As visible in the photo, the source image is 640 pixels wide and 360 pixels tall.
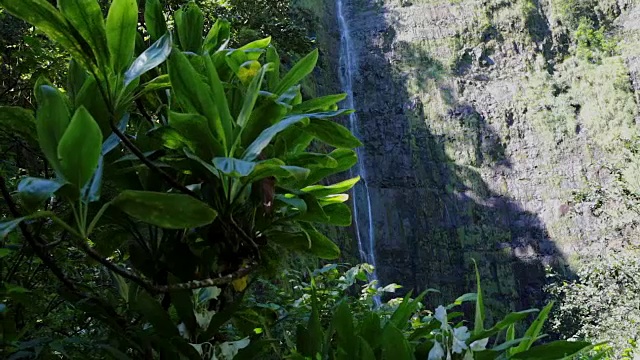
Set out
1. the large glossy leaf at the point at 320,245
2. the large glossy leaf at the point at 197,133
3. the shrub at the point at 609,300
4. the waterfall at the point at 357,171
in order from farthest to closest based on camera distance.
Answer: the waterfall at the point at 357,171, the shrub at the point at 609,300, the large glossy leaf at the point at 320,245, the large glossy leaf at the point at 197,133

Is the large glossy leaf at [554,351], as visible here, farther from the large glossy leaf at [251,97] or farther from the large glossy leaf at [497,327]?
the large glossy leaf at [251,97]

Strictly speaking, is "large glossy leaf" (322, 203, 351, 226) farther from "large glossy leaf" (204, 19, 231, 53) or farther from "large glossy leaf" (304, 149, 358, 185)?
"large glossy leaf" (204, 19, 231, 53)

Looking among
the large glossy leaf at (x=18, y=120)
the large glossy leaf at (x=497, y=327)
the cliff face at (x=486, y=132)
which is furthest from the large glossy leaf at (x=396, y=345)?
the cliff face at (x=486, y=132)

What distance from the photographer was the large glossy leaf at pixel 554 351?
2.77 ft

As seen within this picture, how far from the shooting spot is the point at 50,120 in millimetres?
602

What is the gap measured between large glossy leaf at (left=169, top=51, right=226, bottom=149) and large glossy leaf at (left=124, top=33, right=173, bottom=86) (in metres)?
0.01

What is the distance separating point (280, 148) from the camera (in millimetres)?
787

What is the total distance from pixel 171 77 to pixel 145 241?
0.29 meters

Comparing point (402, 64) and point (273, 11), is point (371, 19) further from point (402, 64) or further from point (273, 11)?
point (273, 11)

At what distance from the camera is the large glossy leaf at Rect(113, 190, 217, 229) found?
58 centimetres

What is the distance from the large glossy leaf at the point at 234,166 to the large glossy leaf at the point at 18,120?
26cm

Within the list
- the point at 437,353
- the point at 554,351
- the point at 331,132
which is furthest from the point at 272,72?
the point at 554,351

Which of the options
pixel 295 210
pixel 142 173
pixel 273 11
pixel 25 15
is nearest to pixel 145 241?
pixel 142 173

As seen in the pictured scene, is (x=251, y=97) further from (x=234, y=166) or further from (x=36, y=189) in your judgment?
(x=36, y=189)
